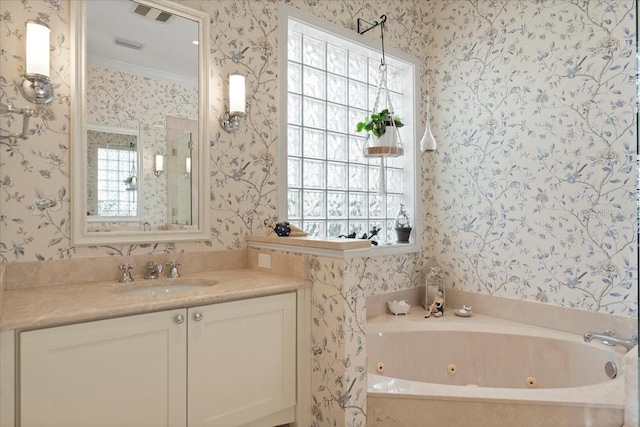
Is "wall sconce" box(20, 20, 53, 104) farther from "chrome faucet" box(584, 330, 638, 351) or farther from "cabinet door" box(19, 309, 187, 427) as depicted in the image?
"chrome faucet" box(584, 330, 638, 351)

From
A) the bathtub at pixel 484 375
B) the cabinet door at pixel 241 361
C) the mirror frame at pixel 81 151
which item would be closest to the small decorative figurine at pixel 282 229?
the cabinet door at pixel 241 361

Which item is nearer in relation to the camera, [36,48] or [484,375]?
[36,48]

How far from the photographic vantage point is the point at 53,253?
1.71m

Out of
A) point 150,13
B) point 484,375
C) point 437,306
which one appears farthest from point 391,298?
point 150,13

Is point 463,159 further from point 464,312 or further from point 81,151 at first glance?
point 81,151

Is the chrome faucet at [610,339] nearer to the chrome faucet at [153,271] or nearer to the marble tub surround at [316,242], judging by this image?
the marble tub surround at [316,242]

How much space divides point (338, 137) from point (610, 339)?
6.76 ft

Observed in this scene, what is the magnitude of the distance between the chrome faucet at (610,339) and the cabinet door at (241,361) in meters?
1.69

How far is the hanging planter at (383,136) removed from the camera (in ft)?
8.68

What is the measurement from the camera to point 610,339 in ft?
7.07

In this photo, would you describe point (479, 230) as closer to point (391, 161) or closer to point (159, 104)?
point (391, 161)

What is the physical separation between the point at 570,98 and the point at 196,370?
255cm

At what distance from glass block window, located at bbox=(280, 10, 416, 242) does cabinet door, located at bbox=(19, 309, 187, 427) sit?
3.87 feet

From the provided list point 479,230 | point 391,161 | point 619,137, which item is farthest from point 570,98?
point 391,161
